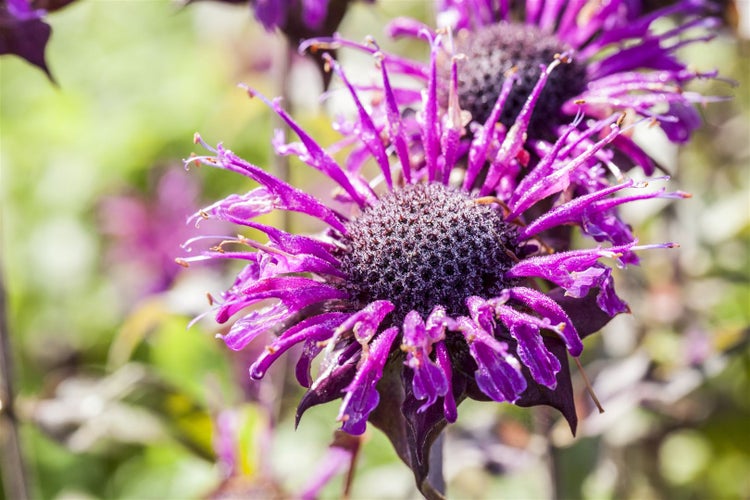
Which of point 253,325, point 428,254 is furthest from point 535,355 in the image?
point 253,325

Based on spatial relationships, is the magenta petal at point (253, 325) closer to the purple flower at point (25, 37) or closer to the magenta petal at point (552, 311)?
the magenta petal at point (552, 311)

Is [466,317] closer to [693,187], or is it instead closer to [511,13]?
[511,13]

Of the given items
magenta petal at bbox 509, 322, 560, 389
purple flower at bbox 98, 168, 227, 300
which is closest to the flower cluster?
magenta petal at bbox 509, 322, 560, 389

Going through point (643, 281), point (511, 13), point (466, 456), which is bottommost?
point (466, 456)

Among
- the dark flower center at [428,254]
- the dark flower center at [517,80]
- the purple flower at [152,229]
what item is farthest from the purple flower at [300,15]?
the purple flower at [152,229]

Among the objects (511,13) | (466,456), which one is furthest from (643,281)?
(511,13)

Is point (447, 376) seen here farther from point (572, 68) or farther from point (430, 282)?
point (572, 68)
